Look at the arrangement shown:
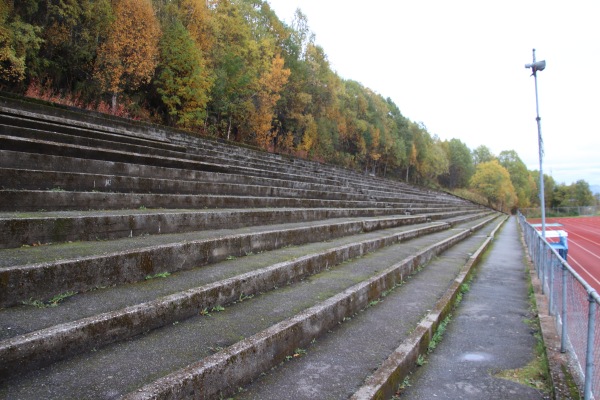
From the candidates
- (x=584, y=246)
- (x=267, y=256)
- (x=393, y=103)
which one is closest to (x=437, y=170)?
(x=393, y=103)

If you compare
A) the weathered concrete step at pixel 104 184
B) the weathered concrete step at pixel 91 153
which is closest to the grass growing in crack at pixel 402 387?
the weathered concrete step at pixel 104 184

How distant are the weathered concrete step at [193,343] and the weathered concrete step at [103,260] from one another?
2.62 feet

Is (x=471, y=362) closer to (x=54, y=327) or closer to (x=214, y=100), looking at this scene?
(x=54, y=327)

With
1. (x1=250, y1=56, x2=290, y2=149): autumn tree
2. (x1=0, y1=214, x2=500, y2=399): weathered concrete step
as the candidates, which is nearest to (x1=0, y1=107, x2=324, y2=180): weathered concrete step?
(x1=0, y1=214, x2=500, y2=399): weathered concrete step

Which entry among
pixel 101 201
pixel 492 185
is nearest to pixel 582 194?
pixel 492 185

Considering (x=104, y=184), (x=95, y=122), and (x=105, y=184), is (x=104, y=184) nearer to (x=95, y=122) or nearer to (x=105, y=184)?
(x=105, y=184)

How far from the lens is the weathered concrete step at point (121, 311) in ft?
7.45

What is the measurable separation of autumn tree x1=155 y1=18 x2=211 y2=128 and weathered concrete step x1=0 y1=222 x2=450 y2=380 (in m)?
17.0

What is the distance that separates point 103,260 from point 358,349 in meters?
2.61

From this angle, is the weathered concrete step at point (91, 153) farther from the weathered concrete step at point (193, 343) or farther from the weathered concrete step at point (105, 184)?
the weathered concrete step at point (193, 343)

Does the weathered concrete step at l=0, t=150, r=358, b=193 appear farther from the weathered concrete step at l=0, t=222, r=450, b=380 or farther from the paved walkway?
the paved walkway

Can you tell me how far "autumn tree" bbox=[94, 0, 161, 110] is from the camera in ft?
53.8

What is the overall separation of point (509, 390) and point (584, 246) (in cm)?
3013

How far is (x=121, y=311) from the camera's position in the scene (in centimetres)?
279
